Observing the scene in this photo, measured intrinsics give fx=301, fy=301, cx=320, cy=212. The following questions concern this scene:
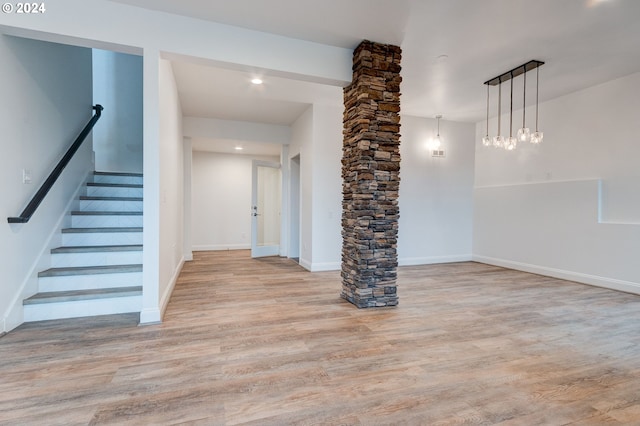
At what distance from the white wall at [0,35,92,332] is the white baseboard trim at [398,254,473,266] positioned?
17.2 ft

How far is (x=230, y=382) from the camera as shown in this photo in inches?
76.4

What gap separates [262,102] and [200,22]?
203cm

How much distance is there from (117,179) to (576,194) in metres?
7.24

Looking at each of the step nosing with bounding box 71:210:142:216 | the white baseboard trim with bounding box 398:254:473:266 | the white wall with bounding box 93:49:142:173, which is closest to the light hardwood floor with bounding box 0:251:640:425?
the step nosing with bounding box 71:210:142:216

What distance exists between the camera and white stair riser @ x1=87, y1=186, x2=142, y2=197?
14.4ft

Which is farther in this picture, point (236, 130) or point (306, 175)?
point (236, 130)

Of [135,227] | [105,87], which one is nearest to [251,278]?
[135,227]

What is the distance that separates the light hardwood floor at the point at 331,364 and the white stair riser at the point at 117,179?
2.36 m

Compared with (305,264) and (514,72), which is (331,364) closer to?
(305,264)

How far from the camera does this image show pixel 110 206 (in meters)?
4.21

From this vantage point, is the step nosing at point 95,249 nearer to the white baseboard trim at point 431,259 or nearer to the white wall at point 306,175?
the white wall at point 306,175

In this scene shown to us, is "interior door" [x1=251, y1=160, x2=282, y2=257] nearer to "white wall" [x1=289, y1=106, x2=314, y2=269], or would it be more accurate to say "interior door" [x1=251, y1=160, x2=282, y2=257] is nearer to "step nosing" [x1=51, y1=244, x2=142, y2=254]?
"white wall" [x1=289, y1=106, x2=314, y2=269]

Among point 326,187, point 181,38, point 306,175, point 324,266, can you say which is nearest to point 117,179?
point 181,38

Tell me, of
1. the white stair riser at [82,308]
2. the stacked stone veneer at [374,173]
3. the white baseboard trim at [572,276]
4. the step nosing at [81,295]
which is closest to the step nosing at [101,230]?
the step nosing at [81,295]
